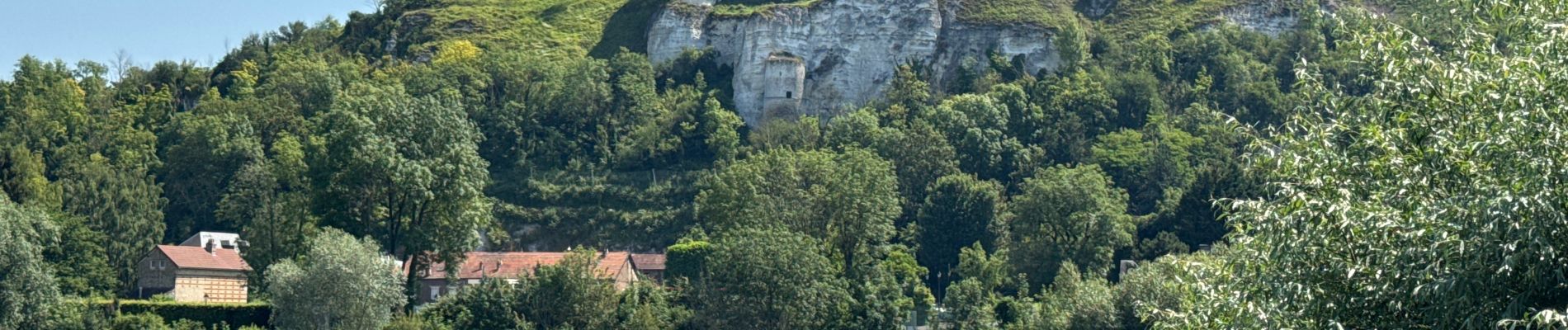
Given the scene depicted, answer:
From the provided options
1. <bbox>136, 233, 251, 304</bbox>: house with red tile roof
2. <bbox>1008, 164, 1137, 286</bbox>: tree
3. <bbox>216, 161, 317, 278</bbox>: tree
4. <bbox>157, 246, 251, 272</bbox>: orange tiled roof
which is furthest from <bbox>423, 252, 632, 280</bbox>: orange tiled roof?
<bbox>1008, 164, 1137, 286</bbox>: tree

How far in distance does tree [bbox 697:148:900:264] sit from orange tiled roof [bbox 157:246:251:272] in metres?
16.2

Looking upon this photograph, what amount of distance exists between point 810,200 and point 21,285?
2460 cm

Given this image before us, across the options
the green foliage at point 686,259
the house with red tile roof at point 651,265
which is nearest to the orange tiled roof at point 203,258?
the house with red tile roof at point 651,265

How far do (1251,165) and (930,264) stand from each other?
5893 cm

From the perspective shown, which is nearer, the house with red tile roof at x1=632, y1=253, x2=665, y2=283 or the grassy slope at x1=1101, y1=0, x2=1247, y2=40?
the house with red tile roof at x1=632, y1=253, x2=665, y2=283

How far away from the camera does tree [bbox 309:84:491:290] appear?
205 ft

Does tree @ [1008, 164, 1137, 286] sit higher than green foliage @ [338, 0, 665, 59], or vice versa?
green foliage @ [338, 0, 665, 59]

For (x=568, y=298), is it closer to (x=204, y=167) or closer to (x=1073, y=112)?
(x=204, y=167)

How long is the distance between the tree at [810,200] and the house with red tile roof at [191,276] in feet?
53.1

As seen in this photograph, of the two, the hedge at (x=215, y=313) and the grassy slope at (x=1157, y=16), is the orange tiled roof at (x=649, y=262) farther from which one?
the grassy slope at (x=1157, y=16)

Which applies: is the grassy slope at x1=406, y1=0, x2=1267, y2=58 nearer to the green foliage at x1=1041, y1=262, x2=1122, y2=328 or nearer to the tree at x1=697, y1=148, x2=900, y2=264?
the tree at x1=697, y1=148, x2=900, y2=264

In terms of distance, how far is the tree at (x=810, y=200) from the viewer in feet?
234

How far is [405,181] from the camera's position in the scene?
2438 inches

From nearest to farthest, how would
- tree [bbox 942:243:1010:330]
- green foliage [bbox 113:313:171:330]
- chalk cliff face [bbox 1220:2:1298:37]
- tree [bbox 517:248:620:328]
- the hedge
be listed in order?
green foliage [bbox 113:313:171:330] → tree [bbox 517:248:620:328] → the hedge → tree [bbox 942:243:1010:330] → chalk cliff face [bbox 1220:2:1298:37]
